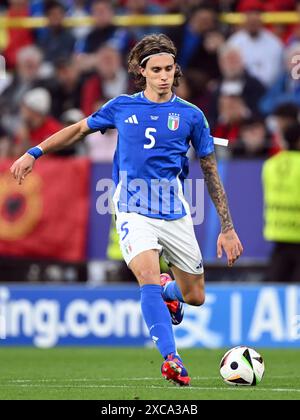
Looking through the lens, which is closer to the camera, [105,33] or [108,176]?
[108,176]

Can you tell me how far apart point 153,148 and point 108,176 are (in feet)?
18.7

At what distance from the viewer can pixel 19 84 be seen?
653 inches

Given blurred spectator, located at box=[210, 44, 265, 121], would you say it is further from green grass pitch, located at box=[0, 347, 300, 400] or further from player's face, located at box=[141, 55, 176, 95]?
player's face, located at box=[141, 55, 176, 95]

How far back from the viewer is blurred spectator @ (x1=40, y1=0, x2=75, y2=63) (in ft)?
55.8

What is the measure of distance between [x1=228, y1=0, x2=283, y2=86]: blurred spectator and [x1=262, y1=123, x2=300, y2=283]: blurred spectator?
9.12 ft

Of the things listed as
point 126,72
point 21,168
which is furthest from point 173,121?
point 126,72

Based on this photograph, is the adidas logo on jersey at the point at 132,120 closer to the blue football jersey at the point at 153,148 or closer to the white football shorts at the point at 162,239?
the blue football jersey at the point at 153,148

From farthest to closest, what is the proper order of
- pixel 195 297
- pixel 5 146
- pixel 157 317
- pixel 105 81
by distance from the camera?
pixel 105 81 → pixel 5 146 → pixel 195 297 → pixel 157 317

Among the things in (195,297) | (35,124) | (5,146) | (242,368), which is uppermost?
(35,124)

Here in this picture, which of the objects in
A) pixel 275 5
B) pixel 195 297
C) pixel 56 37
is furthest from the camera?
pixel 56 37

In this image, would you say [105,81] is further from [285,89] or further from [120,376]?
[120,376]

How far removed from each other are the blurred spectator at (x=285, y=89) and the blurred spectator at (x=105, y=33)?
230cm
